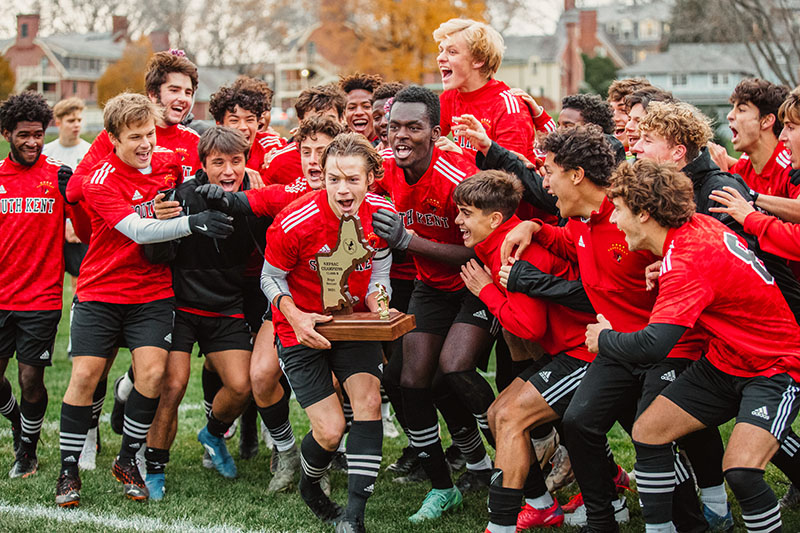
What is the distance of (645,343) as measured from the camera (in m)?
3.81

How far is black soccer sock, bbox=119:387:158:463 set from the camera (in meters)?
5.33

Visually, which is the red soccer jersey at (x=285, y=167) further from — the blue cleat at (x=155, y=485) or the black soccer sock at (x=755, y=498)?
the black soccer sock at (x=755, y=498)

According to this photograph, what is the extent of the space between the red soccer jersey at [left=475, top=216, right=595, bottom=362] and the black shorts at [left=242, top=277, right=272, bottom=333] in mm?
1745

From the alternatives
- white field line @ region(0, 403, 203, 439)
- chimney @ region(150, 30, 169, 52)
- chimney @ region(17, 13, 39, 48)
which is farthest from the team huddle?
chimney @ region(17, 13, 39, 48)

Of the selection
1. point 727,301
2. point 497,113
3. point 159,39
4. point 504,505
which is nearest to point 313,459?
point 504,505

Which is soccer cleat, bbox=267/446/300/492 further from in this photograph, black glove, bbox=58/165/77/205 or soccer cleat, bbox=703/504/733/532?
soccer cleat, bbox=703/504/733/532

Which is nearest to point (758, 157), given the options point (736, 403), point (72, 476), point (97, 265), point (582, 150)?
point (582, 150)

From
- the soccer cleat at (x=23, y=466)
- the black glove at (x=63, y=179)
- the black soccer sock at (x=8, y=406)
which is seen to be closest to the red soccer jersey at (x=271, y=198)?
the black glove at (x=63, y=179)

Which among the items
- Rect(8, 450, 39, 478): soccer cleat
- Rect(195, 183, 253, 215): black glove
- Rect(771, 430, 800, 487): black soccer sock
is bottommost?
Rect(8, 450, 39, 478): soccer cleat

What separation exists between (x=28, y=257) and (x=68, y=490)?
1.59m

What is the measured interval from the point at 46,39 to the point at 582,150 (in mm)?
53707

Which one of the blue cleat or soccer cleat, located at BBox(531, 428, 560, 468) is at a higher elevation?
soccer cleat, located at BBox(531, 428, 560, 468)

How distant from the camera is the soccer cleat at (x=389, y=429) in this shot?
6923 millimetres

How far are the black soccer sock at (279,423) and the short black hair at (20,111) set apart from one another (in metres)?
2.47
